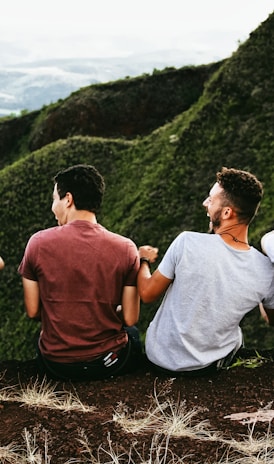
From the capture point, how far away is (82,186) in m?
5.38

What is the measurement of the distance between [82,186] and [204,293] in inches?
48.5

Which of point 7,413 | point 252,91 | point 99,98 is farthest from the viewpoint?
point 99,98

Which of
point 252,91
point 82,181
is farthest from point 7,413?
point 252,91

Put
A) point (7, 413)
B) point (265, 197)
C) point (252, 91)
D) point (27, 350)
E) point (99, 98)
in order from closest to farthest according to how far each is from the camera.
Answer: point (7, 413) → point (265, 197) → point (27, 350) → point (252, 91) → point (99, 98)

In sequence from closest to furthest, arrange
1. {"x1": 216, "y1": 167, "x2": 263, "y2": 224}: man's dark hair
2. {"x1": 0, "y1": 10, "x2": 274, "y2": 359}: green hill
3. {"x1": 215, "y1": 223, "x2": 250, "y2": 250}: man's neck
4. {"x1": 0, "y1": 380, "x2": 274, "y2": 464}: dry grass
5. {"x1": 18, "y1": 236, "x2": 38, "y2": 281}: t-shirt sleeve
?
1. {"x1": 0, "y1": 380, "x2": 274, "y2": 464}: dry grass
2. {"x1": 216, "y1": 167, "x2": 263, "y2": 224}: man's dark hair
3. {"x1": 215, "y1": 223, "x2": 250, "y2": 250}: man's neck
4. {"x1": 18, "y1": 236, "x2": 38, "y2": 281}: t-shirt sleeve
5. {"x1": 0, "y1": 10, "x2": 274, "y2": 359}: green hill

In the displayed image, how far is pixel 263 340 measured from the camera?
35.3 ft

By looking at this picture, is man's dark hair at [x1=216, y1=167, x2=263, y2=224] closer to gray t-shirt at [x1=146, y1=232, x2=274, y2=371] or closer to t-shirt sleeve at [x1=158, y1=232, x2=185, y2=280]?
gray t-shirt at [x1=146, y1=232, x2=274, y2=371]

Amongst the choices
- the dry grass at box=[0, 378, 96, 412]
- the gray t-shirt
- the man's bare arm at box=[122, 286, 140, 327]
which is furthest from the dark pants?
the gray t-shirt

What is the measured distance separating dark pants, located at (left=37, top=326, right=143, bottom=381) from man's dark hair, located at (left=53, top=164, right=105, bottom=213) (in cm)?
118

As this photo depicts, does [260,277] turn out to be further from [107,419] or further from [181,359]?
[107,419]

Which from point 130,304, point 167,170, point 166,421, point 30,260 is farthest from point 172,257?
point 167,170

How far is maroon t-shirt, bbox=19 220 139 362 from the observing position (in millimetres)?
5316

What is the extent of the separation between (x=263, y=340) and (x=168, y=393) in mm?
5924

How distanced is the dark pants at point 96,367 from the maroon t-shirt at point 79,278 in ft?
0.22
